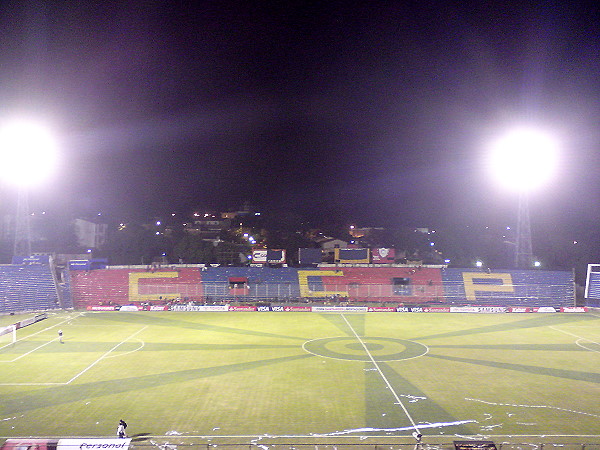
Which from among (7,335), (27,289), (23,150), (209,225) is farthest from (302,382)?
(209,225)

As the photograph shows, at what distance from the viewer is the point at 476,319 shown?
163 feet

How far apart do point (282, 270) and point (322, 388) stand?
4103cm

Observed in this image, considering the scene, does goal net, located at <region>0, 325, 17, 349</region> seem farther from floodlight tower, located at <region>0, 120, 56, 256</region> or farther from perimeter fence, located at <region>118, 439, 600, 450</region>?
perimeter fence, located at <region>118, 439, 600, 450</region>

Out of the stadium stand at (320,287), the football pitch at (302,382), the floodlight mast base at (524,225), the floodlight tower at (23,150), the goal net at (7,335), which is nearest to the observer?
the football pitch at (302,382)

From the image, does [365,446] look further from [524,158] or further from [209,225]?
[209,225]

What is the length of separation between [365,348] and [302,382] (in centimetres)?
1005

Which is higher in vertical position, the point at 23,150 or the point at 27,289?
the point at 23,150

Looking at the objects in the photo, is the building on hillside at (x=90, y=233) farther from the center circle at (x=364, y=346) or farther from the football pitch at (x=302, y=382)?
the center circle at (x=364, y=346)

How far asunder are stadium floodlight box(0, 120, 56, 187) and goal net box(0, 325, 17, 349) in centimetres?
2247

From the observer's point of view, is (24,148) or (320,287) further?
(320,287)

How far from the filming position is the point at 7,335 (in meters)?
38.7

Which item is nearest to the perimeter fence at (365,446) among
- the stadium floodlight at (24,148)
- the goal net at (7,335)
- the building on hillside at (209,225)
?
the goal net at (7,335)

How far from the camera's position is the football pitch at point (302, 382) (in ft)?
63.3

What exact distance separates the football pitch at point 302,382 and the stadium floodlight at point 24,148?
20.7 metres
